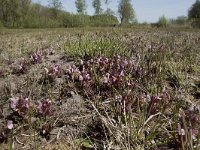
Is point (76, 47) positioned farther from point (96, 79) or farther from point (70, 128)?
point (70, 128)

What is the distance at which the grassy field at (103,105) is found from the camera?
3.30 m

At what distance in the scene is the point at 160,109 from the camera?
12.6 ft

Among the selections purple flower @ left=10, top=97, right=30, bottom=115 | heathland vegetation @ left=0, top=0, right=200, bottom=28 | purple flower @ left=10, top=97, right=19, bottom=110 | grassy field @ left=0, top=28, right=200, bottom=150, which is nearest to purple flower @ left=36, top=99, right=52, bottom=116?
grassy field @ left=0, top=28, right=200, bottom=150

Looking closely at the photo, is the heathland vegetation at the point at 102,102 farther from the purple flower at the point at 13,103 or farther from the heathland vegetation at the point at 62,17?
the heathland vegetation at the point at 62,17

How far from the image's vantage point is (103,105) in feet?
12.8

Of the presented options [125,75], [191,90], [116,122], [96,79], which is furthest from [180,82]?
[116,122]

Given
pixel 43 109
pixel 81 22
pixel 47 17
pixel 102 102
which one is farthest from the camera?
pixel 47 17

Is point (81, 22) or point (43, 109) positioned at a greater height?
point (81, 22)

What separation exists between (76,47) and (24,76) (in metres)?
1.36

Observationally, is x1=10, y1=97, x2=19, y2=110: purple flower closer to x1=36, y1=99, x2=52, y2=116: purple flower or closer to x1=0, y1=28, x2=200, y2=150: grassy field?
x1=0, y1=28, x2=200, y2=150: grassy field

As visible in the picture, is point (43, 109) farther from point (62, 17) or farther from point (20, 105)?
point (62, 17)

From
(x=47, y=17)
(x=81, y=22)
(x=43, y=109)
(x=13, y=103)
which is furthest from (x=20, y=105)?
(x=47, y=17)

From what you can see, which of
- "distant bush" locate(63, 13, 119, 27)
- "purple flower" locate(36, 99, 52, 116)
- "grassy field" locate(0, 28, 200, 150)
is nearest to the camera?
"grassy field" locate(0, 28, 200, 150)

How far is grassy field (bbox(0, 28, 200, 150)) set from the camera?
10.8ft
